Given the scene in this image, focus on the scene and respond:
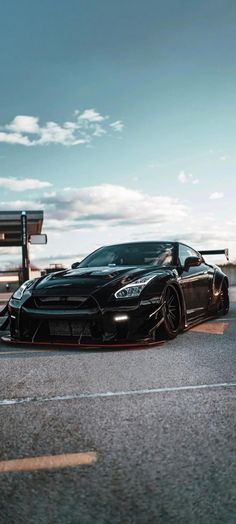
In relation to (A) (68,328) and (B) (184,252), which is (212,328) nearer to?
(B) (184,252)

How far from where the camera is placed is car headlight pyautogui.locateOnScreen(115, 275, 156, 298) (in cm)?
594

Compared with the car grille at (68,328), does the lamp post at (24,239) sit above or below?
above

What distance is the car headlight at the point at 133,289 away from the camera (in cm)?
594

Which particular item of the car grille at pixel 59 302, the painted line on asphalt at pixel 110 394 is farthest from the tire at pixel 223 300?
the painted line on asphalt at pixel 110 394

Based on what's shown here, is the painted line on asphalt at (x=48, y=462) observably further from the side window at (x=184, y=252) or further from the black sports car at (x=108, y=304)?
the side window at (x=184, y=252)

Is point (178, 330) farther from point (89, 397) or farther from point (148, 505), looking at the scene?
point (148, 505)

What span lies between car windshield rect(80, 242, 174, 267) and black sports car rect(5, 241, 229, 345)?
0.17ft

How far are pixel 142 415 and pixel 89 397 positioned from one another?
1.93 ft

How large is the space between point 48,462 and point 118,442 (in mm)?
411

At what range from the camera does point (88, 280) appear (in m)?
6.25

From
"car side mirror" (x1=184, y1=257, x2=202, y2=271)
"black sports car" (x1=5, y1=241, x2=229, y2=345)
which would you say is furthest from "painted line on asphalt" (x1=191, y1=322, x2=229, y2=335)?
"car side mirror" (x1=184, y1=257, x2=202, y2=271)

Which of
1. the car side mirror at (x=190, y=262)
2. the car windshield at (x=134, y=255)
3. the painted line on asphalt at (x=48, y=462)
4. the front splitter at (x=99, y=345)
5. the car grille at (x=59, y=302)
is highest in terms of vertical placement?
the car windshield at (x=134, y=255)

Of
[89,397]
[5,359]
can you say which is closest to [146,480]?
[89,397]

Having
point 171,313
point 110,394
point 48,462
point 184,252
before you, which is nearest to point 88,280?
point 171,313
